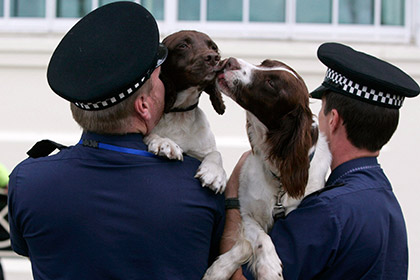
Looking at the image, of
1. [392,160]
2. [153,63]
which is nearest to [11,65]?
[392,160]

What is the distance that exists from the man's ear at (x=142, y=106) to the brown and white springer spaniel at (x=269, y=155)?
0.40 metres

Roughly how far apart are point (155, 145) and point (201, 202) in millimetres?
346

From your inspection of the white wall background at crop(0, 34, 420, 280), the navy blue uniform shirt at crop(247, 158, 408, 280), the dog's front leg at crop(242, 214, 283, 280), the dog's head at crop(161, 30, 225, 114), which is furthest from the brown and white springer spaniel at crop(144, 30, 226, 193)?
the white wall background at crop(0, 34, 420, 280)

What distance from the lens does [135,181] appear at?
8.15 ft

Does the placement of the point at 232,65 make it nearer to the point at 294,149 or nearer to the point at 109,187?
the point at 294,149

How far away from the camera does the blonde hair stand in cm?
251

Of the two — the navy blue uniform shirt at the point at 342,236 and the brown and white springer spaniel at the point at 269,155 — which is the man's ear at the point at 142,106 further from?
the navy blue uniform shirt at the point at 342,236

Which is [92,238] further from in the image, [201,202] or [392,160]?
[392,160]

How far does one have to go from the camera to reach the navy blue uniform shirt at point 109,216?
2451mm

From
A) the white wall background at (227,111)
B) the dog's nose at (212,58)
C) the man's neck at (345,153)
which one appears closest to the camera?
the man's neck at (345,153)

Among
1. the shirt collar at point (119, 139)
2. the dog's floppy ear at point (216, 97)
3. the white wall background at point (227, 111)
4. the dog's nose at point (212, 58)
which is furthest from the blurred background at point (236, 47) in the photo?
the shirt collar at point (119, 139)

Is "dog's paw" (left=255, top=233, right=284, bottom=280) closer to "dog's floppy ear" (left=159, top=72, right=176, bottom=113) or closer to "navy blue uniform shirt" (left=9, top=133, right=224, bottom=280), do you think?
"navy blue uniform shirt" (left=9, top=133, right=224, bottom=280)

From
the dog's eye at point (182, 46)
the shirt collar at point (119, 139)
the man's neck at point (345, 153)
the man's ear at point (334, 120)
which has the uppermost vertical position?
the dog's eye at point (182, 46)

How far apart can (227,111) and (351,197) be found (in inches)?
137
